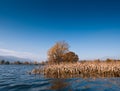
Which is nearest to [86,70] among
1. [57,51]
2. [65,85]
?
[65,85]

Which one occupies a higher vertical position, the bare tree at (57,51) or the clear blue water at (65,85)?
the bare tree at (57,51)

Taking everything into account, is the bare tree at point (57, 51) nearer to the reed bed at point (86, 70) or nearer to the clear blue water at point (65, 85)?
the reed bed at point (86, 70)

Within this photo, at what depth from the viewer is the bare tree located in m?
58.1

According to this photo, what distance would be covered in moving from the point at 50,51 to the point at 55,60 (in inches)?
134

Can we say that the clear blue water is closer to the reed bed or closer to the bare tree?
the reed bed

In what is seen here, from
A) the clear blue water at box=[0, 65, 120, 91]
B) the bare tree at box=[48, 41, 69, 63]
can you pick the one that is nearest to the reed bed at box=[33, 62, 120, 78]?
the clear blue water at box=[0, 65, 120, 91]

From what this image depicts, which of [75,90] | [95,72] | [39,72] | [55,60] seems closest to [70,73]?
[95,72]

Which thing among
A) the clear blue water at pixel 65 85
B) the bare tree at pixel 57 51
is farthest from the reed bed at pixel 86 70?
the bare tree at pixel 57 51

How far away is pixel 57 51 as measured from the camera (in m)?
58.5

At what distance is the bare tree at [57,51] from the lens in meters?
58.1

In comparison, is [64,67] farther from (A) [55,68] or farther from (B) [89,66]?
(B) [89,66]

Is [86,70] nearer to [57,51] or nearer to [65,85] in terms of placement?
[65,85]

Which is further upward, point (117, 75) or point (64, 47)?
point (64, 47)

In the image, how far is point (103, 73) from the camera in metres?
23.7
